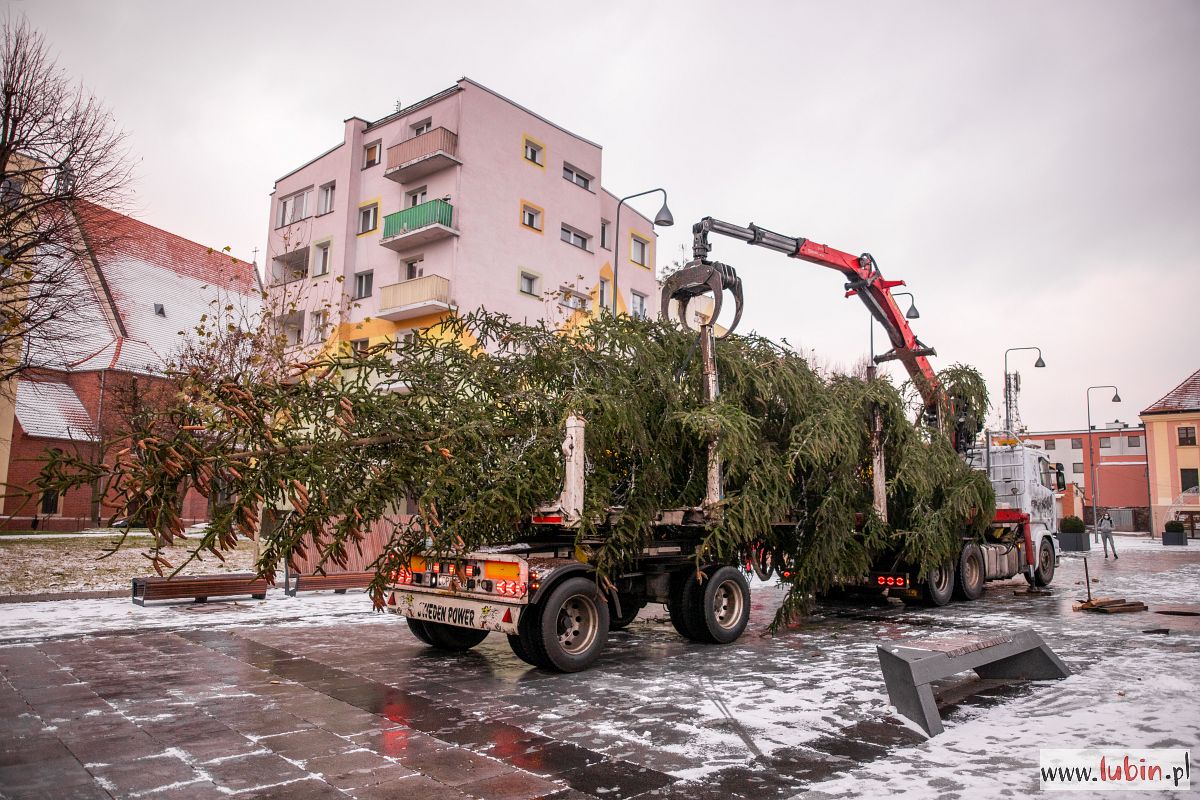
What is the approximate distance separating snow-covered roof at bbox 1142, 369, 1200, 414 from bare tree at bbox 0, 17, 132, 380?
56917 millimetres

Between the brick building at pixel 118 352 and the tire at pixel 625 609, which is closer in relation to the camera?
the tire at pixel 625 609

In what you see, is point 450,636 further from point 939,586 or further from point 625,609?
point 939,586

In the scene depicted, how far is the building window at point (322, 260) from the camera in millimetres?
31984

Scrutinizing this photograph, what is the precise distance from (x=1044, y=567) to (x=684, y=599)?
10676 millimetres

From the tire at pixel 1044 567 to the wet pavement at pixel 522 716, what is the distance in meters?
5.88

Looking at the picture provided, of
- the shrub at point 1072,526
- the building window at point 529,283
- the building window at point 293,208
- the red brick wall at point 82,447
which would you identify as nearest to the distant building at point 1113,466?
the shrub at point 1072,526

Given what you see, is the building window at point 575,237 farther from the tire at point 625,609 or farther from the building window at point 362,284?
the tire at point 625,609

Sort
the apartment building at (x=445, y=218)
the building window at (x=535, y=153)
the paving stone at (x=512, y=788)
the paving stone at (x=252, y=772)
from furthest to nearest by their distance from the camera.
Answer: the building window at (x=535, y=153) < the apartment building at (x=445, y=218) < the paving stone at (x=252, y=772) < the paving stone at (x=512, y=788)

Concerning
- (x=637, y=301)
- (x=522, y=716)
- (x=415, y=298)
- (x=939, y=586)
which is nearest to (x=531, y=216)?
(x=415, y=298)

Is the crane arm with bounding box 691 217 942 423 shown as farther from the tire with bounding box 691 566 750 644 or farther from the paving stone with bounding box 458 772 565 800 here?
the paving stone with bounding box 458 772 565 800

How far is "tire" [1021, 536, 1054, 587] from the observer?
51.6ft

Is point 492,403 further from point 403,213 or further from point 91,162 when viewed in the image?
point 403,213

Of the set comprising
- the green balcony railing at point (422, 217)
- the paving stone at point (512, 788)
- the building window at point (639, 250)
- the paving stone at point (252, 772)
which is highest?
the building window at point (639, 250)

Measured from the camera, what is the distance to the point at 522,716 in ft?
19.5
